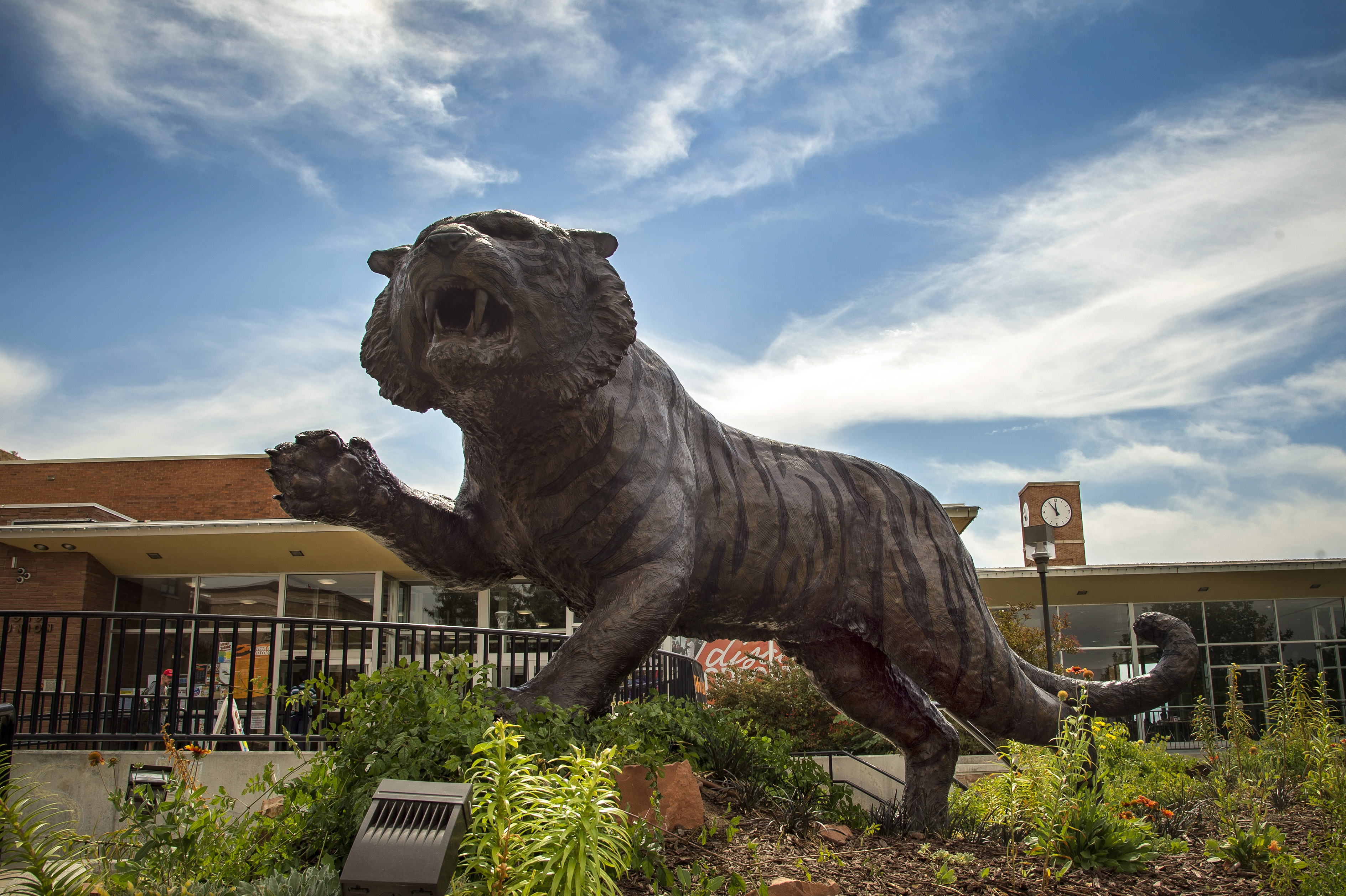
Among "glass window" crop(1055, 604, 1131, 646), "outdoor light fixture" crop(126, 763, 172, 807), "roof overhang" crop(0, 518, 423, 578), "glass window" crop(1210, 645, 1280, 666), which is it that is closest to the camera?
"outdoor light fixture" crop(126, 763, 172, 807)

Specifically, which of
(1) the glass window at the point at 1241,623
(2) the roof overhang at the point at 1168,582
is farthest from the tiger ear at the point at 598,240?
(1) the glass window at the point at 1241,623

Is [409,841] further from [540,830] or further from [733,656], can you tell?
[733,656]

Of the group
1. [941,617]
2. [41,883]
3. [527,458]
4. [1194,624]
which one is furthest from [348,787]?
[1194,624]

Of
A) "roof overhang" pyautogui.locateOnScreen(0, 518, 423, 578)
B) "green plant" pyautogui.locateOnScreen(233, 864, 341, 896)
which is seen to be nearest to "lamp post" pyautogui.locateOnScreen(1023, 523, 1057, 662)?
"roof overhang" pyautogui.locateOnScreen(0, 518, 423, 578)

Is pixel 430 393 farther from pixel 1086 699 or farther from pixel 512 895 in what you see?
pixel 1086 699

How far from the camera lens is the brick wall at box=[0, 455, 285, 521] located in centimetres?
2716

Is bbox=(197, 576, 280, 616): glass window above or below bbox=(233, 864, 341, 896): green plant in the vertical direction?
above

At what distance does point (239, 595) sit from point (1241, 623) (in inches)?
939

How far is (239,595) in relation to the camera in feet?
68.8

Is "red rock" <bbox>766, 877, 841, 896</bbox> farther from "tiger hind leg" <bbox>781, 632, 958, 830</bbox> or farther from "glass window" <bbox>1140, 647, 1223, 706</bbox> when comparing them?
"glass window" <bbox>1140, 647, 1223, 706</bbox>

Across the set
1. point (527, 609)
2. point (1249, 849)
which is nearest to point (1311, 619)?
point (527, 609)

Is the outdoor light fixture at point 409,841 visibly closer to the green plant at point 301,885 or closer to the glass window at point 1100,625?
the green plant at point 301,885

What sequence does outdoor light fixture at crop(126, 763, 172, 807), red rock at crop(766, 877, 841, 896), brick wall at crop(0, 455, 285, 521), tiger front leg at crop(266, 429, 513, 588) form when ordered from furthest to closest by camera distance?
brick wall at crop(0, 455, 285, 521) < outdoor light fixture at crop(126, 763, 172, 807) < tiger front leg at crop(266, 429, 513, 588) < red rock at crop(766, 877, 841, 896)

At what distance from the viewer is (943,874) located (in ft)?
10.5
